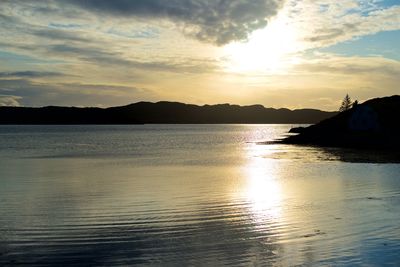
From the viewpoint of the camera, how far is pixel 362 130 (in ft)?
278

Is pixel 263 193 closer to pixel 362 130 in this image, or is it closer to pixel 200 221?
pixel 200 221

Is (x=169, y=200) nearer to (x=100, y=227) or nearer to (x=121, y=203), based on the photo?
(x=121, y=203)

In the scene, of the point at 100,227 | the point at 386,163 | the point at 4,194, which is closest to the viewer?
the point at 100,227

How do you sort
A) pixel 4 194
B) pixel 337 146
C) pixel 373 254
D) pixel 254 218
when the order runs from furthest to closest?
pixel 337 146, pixel 4 194, pixel 254 218, pixel 373 254

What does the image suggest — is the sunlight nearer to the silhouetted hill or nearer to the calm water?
the calm water

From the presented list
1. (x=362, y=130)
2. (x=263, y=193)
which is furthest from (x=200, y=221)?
(x=362, y=130)

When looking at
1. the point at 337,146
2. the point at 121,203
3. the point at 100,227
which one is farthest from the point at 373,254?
the point at 337,146

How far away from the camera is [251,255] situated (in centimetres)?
1400

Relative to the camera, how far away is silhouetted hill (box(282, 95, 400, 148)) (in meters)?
77.5

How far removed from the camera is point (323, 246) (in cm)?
1494

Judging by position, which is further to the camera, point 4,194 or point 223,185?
point 223,185

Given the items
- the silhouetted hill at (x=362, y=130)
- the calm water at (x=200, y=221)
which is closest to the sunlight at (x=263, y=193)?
the calm water at (x=200, y=221)

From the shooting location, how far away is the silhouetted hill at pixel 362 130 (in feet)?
254

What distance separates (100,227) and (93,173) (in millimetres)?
22541
